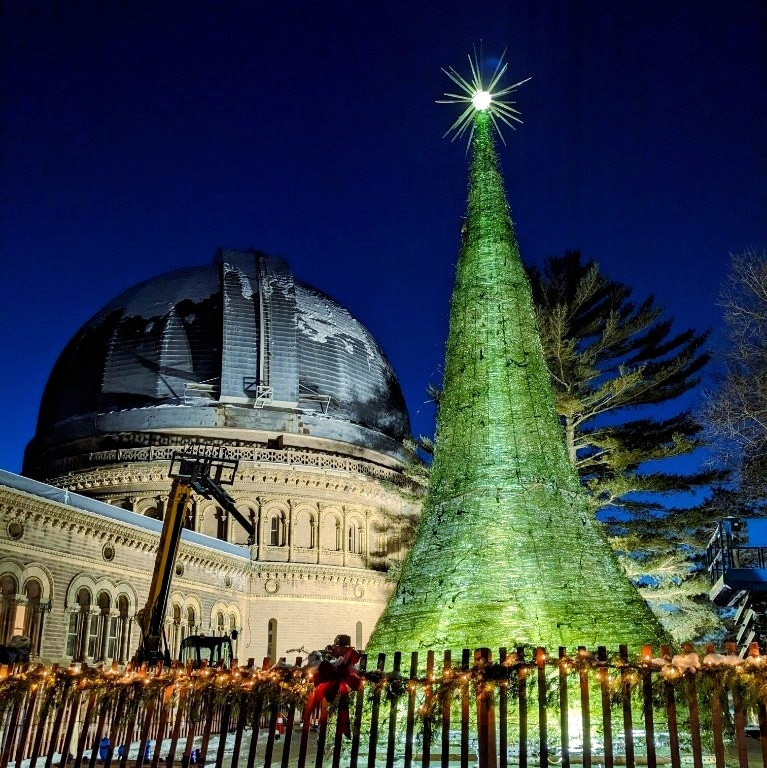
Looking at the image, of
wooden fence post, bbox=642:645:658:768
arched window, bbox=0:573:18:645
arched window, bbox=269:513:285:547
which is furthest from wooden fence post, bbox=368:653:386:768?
arched window, bbox=269:513:285:547

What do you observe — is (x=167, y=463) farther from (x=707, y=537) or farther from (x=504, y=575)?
(x=504, y=575)

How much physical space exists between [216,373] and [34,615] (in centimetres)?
1811

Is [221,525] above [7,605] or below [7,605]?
above

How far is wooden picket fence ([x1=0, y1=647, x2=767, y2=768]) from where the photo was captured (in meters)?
6.81

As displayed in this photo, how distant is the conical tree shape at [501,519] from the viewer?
343 inches

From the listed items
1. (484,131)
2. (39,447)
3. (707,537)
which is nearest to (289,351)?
(39,447)

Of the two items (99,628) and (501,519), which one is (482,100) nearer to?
(501,519)

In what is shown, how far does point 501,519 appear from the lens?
370 inches

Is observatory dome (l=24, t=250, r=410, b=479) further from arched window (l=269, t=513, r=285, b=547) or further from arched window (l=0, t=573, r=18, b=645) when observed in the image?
arched window (l=0, t=573, r=18, b=645)

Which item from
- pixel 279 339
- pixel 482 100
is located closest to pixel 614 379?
pixel 482 100

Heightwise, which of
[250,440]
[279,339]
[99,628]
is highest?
[279,339]

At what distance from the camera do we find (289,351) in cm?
4188

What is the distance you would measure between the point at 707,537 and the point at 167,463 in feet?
78.4

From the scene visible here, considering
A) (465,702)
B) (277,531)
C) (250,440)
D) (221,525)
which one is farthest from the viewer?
(250,440)
